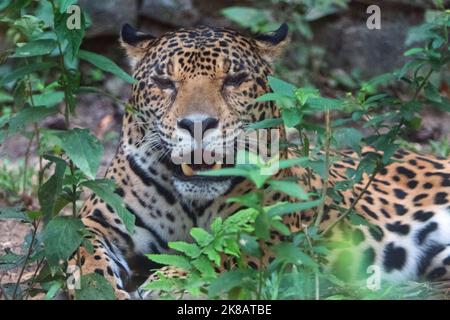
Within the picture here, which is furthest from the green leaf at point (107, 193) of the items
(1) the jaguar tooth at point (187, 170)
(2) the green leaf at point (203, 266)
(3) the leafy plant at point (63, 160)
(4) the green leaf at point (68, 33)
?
(1) the jaguar tooth at point (187, 170)

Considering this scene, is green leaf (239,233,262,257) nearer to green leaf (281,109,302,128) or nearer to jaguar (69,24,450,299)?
green leaf (281,109,302,128)

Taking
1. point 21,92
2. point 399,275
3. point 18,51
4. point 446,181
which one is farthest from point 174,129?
point 446,181

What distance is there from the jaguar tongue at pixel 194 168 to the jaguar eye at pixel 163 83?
0.57m

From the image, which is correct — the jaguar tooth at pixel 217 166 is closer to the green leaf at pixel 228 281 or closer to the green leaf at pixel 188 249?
the green leaf at pixel 188 249

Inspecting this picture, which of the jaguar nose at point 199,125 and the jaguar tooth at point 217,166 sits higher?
the jaguar nose at point 199,125

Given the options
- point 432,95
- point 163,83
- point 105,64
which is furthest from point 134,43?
point 432,95

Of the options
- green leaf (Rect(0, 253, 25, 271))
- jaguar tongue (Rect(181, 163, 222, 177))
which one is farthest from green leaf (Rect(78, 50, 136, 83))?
jaguar tongue (Rect(181, 163, 222, 177))

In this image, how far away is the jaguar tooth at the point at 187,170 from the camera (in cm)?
624

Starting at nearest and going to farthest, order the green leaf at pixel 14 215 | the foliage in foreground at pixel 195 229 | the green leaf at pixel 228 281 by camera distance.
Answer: the green leaf at pixel 228 281 → the foliage in foreground at pixel 195 229 → the green leaf at pixel 14 215

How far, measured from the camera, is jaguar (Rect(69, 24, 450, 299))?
6172mm

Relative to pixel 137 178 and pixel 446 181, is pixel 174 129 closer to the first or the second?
pixel 137 178

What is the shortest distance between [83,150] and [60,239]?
45cm

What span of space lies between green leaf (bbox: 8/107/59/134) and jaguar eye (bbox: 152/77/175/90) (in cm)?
169

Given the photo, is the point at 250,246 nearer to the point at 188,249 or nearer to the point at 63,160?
the point at 188,249
